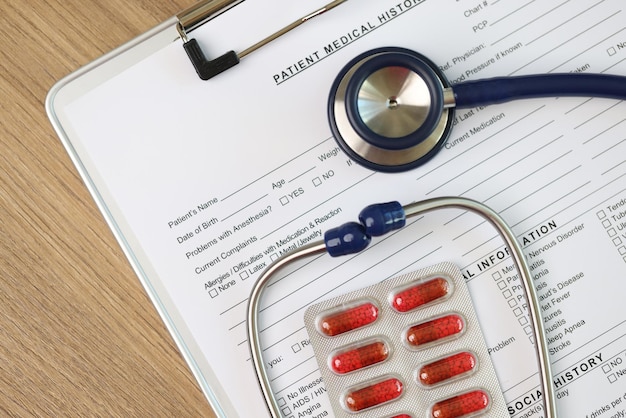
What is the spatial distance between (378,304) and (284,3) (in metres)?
0.31

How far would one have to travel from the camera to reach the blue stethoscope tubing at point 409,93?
26.7 inches

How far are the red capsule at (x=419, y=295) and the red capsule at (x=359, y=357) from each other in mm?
41

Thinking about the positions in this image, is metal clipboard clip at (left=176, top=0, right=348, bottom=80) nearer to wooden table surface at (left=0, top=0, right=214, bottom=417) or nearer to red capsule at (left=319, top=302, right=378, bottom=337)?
wooden table surface at (left=0, top=0, right=214, bottom=417)

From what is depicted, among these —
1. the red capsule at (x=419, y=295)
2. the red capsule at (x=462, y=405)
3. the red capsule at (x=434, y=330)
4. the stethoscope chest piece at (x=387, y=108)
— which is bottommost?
the red capsule at (x=462, y=405)

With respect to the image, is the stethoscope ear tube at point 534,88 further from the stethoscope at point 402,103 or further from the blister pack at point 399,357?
the blister pack at point 399,357

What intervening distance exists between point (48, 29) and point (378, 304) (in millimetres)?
416

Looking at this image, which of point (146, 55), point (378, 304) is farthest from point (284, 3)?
point (378, 304)

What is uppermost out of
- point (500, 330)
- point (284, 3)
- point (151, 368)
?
point (284, 3)

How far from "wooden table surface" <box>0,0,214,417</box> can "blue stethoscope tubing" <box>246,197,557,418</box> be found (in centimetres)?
9

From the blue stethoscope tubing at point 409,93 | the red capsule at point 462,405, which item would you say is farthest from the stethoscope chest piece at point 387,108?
the red capsule at point 462,405

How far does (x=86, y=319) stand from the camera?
72 cm

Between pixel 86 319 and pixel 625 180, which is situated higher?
pixel 86 319

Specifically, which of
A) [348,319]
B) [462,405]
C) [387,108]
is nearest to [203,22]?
[387,108]

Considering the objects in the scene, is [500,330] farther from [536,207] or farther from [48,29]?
[48,29]
